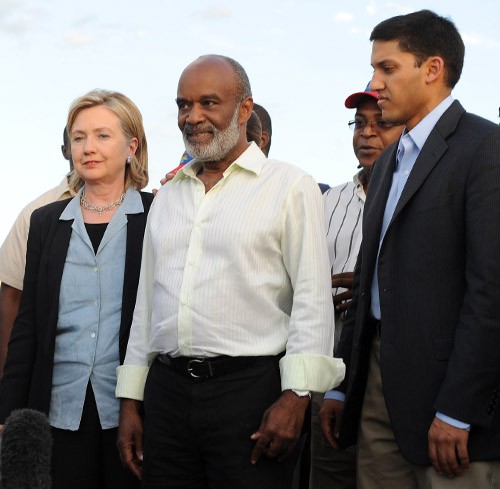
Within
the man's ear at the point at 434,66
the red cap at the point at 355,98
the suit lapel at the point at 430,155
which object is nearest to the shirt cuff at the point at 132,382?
the suit lapel at the point at 430,155

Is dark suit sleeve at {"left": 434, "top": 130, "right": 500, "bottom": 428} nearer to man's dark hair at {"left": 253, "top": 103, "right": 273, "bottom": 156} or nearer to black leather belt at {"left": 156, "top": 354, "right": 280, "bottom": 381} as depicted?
black leather belt at {"left": 156, "top": 354, "right": 280, "bottom": 381}

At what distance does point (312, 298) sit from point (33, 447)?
1633 millimetres

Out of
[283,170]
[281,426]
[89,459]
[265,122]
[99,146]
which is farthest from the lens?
[265,122]

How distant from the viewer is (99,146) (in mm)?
4242

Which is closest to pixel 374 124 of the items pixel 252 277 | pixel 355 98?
pixel 355 98

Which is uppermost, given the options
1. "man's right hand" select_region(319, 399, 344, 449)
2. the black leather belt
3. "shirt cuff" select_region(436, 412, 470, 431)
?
the black leather belt

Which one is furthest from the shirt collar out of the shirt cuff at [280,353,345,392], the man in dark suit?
the shirt cuff at [280,353,345,392]

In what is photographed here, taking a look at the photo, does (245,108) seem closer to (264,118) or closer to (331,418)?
(331,418)

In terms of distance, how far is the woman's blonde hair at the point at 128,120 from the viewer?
435 cm

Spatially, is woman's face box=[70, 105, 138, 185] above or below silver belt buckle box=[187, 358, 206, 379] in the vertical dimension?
above

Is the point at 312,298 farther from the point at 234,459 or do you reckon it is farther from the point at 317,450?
the point at 317,450

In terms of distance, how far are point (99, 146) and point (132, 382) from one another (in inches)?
48.8

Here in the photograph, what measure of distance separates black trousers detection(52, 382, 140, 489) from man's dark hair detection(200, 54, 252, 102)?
4.94 feet

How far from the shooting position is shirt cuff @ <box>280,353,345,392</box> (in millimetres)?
3163
